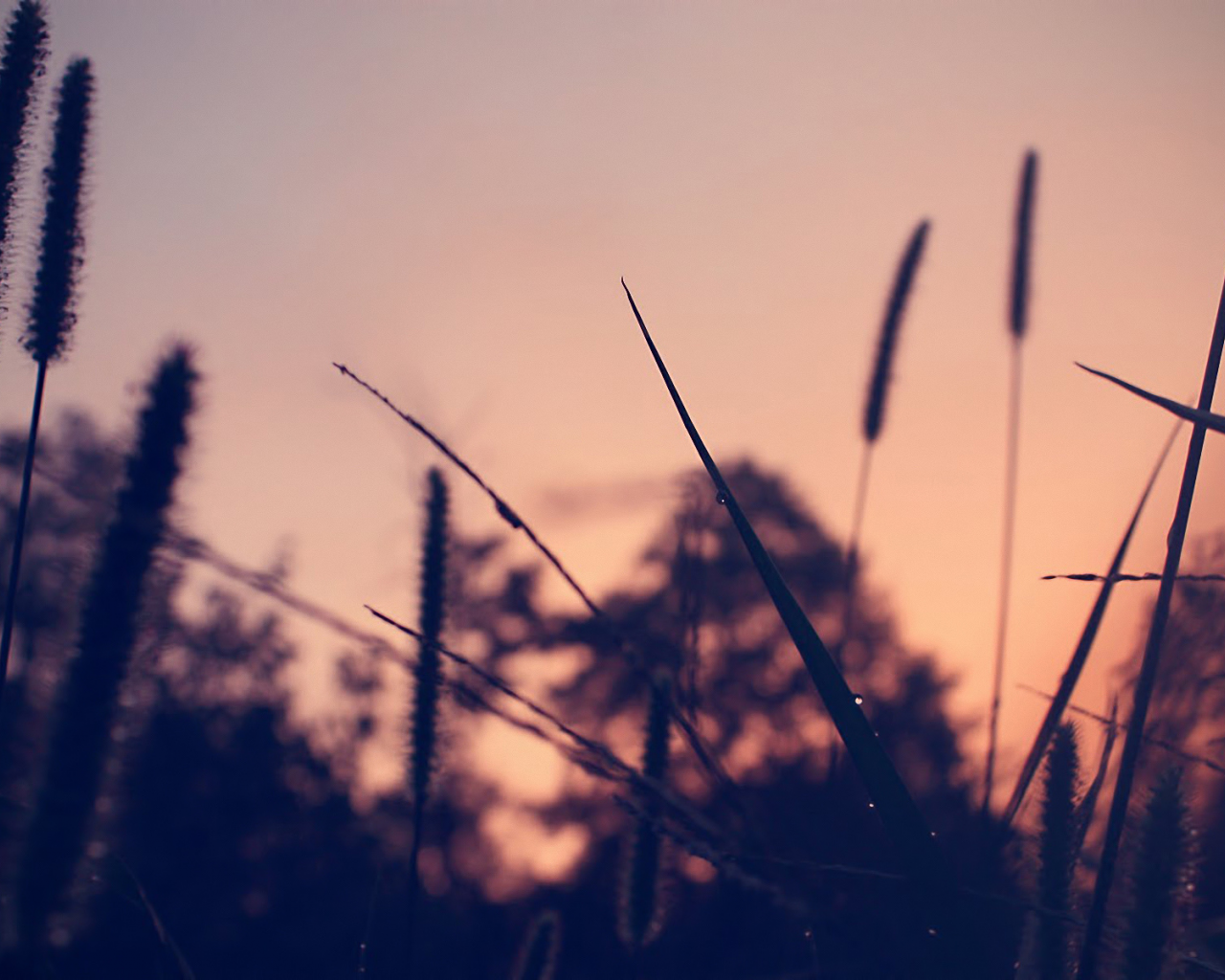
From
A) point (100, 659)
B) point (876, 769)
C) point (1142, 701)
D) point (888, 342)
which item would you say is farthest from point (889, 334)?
point (100, 659)

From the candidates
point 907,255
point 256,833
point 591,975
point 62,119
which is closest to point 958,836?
point 591,975

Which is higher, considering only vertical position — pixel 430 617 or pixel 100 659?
pixel 430 617

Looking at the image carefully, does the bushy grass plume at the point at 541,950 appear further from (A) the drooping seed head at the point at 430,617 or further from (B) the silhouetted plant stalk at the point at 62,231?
(B) the silhouetted plant stalk at the point at 62,231

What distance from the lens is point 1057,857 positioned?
1.22m

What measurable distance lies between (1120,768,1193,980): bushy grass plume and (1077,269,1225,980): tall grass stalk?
0.03m

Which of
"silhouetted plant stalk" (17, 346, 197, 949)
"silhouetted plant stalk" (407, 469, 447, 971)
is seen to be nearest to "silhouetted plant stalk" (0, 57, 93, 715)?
"silhouetted plant stalk" (407, 469, 447, 971)

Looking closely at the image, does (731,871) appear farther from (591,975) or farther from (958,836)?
(958,836)

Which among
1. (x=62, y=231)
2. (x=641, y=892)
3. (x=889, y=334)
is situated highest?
(x=889, y=334)

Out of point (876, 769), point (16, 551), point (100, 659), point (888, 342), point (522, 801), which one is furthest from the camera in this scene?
point (522, 801)

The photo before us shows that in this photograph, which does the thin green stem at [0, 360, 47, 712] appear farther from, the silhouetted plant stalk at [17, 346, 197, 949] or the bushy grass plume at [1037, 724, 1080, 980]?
the bushy grass plume at [1037, 724, 1080, 980]

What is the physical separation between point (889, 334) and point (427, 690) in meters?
2.05

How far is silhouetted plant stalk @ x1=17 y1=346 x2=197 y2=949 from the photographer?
3.54 feet

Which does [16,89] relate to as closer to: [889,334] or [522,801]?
[889,334]

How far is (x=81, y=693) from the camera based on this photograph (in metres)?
1.14
